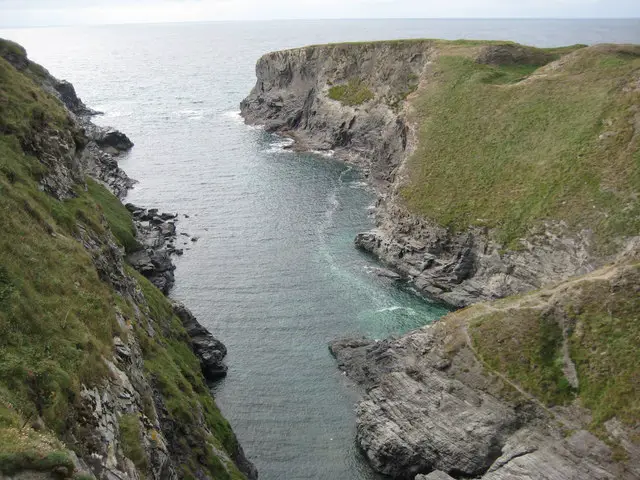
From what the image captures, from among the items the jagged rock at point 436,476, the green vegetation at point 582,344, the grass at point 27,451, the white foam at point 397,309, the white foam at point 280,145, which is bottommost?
the white foam at point 280,145

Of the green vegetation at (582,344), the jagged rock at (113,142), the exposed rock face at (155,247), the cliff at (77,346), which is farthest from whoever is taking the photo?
the jagged rock at (113,142)

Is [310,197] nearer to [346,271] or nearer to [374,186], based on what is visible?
[374,186]

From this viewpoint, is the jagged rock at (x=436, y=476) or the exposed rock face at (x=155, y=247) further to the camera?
the exposed rock face at (x=155, y=247)

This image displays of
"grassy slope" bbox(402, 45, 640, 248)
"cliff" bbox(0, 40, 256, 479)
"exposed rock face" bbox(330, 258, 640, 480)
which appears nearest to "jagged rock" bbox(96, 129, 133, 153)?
"grassy slope" bbox(402, 45, 640, 248)

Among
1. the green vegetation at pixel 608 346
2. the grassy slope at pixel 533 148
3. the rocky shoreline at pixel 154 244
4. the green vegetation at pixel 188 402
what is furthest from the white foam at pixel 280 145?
the green vegetation at pixel 608 346

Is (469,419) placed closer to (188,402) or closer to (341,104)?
(188,402)

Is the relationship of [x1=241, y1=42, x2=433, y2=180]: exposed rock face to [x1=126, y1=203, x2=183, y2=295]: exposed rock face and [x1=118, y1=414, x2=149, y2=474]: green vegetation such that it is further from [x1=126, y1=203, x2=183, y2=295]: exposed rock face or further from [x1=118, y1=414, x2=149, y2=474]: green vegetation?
[x1=118, y1=414, x2=149, y2=474]: green vegetation

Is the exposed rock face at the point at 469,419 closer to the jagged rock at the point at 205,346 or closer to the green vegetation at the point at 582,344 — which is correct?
the green vegetation at the point at 582,344
